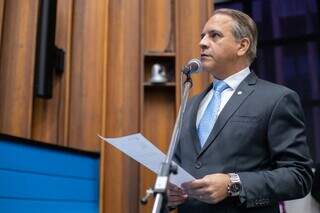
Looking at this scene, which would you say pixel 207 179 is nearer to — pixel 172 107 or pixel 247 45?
pixel 247 45

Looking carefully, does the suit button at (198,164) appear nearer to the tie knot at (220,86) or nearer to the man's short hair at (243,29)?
the tie knot at (220,86)

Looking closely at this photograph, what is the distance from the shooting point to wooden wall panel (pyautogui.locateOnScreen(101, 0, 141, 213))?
2.39 metres

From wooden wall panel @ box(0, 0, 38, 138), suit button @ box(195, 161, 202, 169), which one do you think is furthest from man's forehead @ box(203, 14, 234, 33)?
wooden wall panel @ box(0, 0, 38, 138)

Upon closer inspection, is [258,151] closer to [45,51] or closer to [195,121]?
[195,121]

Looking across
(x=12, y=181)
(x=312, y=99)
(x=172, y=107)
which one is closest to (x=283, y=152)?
(x=12, y=181)

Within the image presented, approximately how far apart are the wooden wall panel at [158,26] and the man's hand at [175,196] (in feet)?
4.26

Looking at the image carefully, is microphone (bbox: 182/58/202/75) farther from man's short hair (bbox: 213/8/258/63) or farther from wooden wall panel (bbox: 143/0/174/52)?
wooden wall panel (bbox: 143/0/174/52)

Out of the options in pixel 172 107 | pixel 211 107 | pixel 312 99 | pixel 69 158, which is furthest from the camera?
pixel 312 99

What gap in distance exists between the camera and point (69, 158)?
7.04 ft

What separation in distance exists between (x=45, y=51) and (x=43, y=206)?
807 millimetres

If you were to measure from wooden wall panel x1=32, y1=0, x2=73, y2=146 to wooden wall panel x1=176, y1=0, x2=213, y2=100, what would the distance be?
60 cm

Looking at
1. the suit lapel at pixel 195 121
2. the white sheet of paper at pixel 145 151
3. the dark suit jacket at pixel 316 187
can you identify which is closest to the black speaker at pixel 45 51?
the suit lapel at pixel 195 121

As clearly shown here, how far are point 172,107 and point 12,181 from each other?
101 cm

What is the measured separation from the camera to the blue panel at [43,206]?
1.85m
